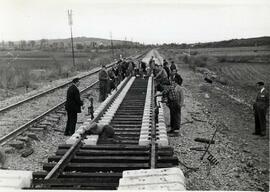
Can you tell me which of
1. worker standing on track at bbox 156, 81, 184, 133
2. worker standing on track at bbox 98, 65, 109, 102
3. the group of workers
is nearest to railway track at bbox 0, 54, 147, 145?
the group of workers

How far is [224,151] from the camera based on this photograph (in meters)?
9.64

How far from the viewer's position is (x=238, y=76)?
37938 millimetres

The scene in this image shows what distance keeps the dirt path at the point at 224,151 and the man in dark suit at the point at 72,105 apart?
2.66m

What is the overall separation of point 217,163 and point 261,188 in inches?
47.8

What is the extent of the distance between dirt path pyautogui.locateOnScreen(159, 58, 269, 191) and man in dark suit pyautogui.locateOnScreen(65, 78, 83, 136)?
2657mm

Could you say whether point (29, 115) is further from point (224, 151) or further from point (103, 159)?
point (103, 159)

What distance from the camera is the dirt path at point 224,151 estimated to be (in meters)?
7.38

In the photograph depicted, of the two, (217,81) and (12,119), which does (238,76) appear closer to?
(217,81)

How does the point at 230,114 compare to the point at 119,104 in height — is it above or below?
below

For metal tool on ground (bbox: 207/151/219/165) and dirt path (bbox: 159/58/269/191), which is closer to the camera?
dirt path (bbox: 159/58/269/191)

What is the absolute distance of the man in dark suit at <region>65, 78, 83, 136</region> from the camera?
412 inches

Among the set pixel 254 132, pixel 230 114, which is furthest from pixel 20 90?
pixel 254 132

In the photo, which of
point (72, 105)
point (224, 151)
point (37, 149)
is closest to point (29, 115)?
point (72, 105)

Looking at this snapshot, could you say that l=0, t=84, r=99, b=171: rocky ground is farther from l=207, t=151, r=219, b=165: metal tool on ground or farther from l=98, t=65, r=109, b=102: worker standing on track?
l=98, t=65, r=109, b=102: worker standing on track
